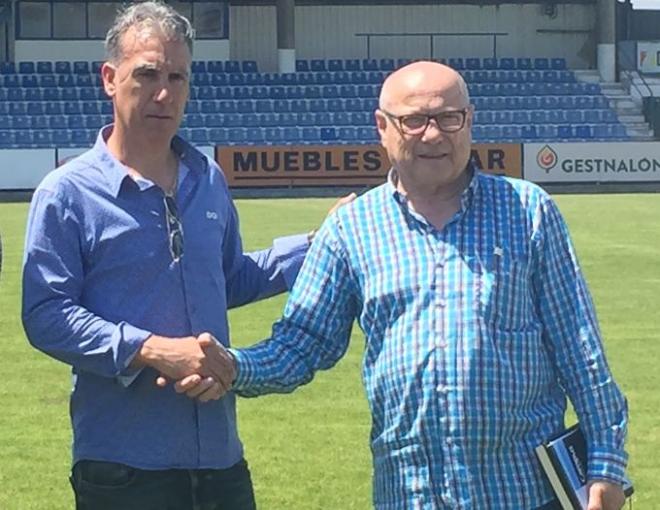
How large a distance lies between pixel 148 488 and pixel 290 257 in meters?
0.91

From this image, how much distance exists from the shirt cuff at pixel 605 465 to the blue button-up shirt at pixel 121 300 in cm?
102

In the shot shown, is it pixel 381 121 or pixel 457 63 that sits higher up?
pixel 457 63

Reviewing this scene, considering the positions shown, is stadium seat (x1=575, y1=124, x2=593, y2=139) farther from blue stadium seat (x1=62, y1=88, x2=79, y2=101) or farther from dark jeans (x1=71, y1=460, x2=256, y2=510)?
dark jeans (x1=71, y1=460, x2=256, y2=510)

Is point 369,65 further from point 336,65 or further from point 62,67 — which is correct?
point 62,67

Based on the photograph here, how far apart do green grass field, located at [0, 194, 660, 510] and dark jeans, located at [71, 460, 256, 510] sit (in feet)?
11.1

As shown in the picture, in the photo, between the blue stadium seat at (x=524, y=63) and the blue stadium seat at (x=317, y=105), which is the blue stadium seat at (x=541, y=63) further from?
the blue stadium seat at (x=317, y=105)

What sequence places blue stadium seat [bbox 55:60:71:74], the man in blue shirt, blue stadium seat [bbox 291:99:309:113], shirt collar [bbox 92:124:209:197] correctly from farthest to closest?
blue stadium seat [bbox 55:60:71:74], blue stadium seat [bbox 291:99:309:113], shirt collar [bbox 92:124:209:197], the man in blue shirt

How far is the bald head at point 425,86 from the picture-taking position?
374 centimetres

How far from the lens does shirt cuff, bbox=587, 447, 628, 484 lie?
369 cm

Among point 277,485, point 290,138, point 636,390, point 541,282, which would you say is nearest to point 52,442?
point 277,485

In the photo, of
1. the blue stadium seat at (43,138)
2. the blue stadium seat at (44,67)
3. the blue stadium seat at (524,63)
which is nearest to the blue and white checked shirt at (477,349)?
the blue stadium seat at (43,138)

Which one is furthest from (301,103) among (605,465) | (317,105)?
(605,465)

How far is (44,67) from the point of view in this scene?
161ft

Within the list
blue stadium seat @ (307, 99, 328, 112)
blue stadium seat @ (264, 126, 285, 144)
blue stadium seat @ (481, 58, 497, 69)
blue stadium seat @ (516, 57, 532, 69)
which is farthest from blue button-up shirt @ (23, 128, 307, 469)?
blue stadium seat @ (516, 57, 532, 69)
